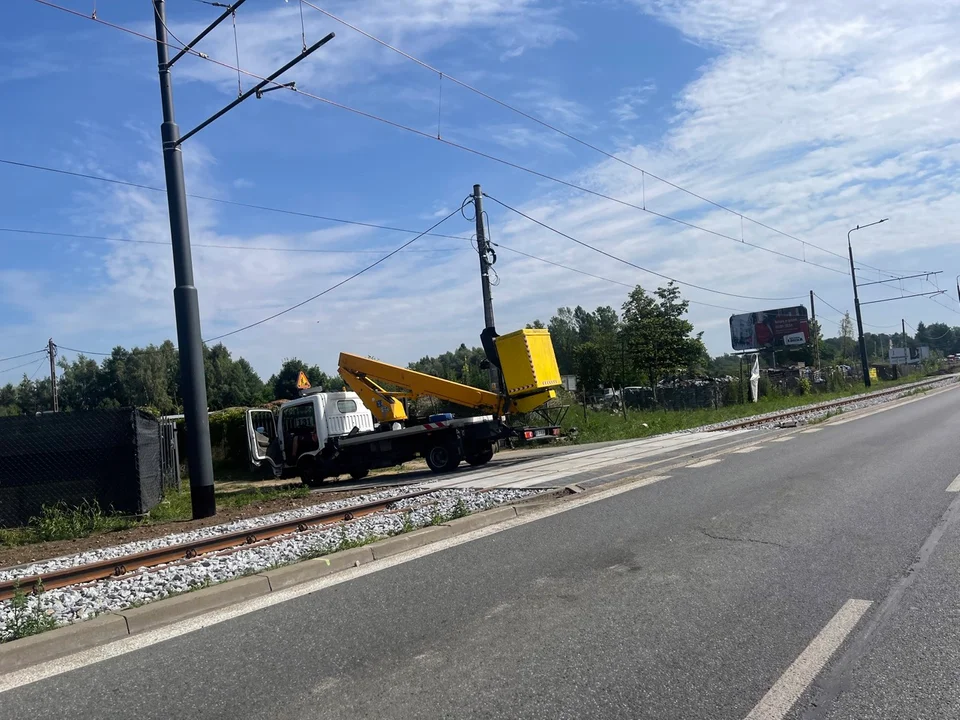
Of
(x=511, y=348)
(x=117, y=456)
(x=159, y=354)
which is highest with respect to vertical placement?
(x=159, y=354)

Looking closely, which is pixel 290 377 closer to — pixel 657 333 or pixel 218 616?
pixel 657 333

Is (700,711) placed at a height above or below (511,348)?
below

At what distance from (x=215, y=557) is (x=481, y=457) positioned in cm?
1077

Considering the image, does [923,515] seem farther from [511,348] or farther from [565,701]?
[511,348]

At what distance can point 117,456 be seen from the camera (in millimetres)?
13211

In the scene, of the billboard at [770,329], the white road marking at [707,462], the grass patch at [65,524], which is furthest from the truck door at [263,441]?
the billboard at [770,329]

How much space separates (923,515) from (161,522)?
10.8 meters

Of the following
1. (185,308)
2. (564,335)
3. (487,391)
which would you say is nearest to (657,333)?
(487,391)

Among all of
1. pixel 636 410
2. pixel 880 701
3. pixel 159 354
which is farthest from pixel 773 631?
pixel 159 354

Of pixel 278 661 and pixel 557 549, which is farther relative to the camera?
pixel 557 549

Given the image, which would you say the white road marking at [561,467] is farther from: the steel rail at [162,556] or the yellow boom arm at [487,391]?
the steel rail at [162,556]

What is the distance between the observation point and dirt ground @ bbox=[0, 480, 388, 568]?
10680mm

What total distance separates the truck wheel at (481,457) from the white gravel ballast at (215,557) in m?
5.82

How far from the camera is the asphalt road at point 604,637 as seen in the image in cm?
402
